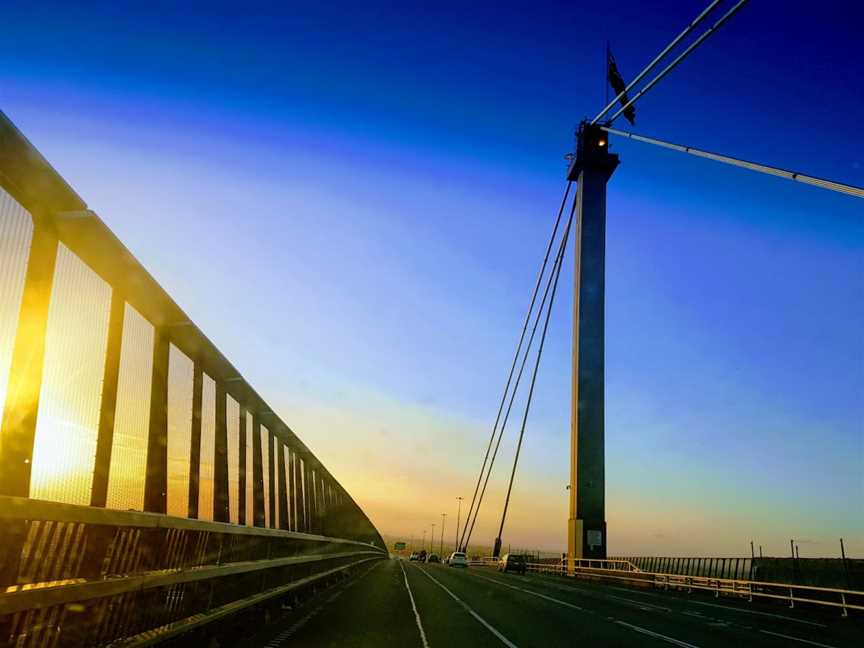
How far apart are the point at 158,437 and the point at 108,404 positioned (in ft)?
4.14

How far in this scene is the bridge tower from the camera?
45.5 metres

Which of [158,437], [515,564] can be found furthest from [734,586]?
[515,564]

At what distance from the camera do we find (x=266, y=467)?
15.6 m

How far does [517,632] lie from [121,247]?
9.21 meters

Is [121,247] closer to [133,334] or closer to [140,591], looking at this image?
[133,334]

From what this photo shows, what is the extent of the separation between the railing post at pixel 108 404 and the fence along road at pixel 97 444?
1 cm

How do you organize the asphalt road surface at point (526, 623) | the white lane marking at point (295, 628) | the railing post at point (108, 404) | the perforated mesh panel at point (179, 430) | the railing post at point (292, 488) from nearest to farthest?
the railing post at point (108, 404) < the perforated mesh panel at point (179, 430) < the white lane marking at point (295, 628) < the asphalt road surface at point (526, 623) < the railing post at point (292, 488)

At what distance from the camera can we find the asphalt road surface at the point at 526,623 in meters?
10.9

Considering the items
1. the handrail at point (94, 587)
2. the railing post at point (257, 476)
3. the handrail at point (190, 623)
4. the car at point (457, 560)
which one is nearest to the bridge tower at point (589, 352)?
the car at point (457, 560)

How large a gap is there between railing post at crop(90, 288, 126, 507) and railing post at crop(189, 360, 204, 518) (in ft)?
8.28

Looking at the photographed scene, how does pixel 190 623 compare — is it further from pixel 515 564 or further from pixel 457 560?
pixel 457 560

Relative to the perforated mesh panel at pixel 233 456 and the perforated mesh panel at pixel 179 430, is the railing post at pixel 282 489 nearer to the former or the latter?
the perforated mesh panel at pixel 233 456

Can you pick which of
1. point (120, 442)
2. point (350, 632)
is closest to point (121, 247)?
point (120, 442)

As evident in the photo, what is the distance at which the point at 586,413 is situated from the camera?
4691 centimetres
